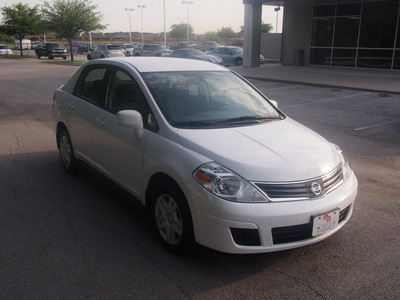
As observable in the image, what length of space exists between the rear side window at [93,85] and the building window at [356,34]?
20.6m

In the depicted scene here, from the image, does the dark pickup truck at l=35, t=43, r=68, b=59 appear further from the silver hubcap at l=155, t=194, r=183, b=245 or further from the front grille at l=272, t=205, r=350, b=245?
the front grille at l=272, t=205, r=350, b=245

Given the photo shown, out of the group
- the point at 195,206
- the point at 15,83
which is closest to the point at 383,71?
the point at 15,83

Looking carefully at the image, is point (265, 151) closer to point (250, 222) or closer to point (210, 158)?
point (210, 158)

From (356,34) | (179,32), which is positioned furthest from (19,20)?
Result: (179,32)

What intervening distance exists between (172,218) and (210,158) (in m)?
0.65

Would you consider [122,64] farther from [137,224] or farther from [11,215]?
[11,215]

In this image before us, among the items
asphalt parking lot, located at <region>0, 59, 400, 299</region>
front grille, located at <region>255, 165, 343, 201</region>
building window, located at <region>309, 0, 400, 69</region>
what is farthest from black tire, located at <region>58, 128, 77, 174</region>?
building window, located at <region>309, 0, 400, 69</region>

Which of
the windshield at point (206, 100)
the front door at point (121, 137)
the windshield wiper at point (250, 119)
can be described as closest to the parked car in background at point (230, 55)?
the windshield at point (206, 100)

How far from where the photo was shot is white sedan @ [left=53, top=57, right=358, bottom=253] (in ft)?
10.3

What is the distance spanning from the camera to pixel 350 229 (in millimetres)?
4125

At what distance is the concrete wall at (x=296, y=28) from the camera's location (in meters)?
26.4

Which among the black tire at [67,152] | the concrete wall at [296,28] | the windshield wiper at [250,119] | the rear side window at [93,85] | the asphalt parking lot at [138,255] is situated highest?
the concrete wall at [296,28]

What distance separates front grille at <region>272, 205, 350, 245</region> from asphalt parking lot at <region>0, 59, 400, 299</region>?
34 centimetres

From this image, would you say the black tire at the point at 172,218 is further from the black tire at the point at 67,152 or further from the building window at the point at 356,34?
the building window at the point at 356,34
